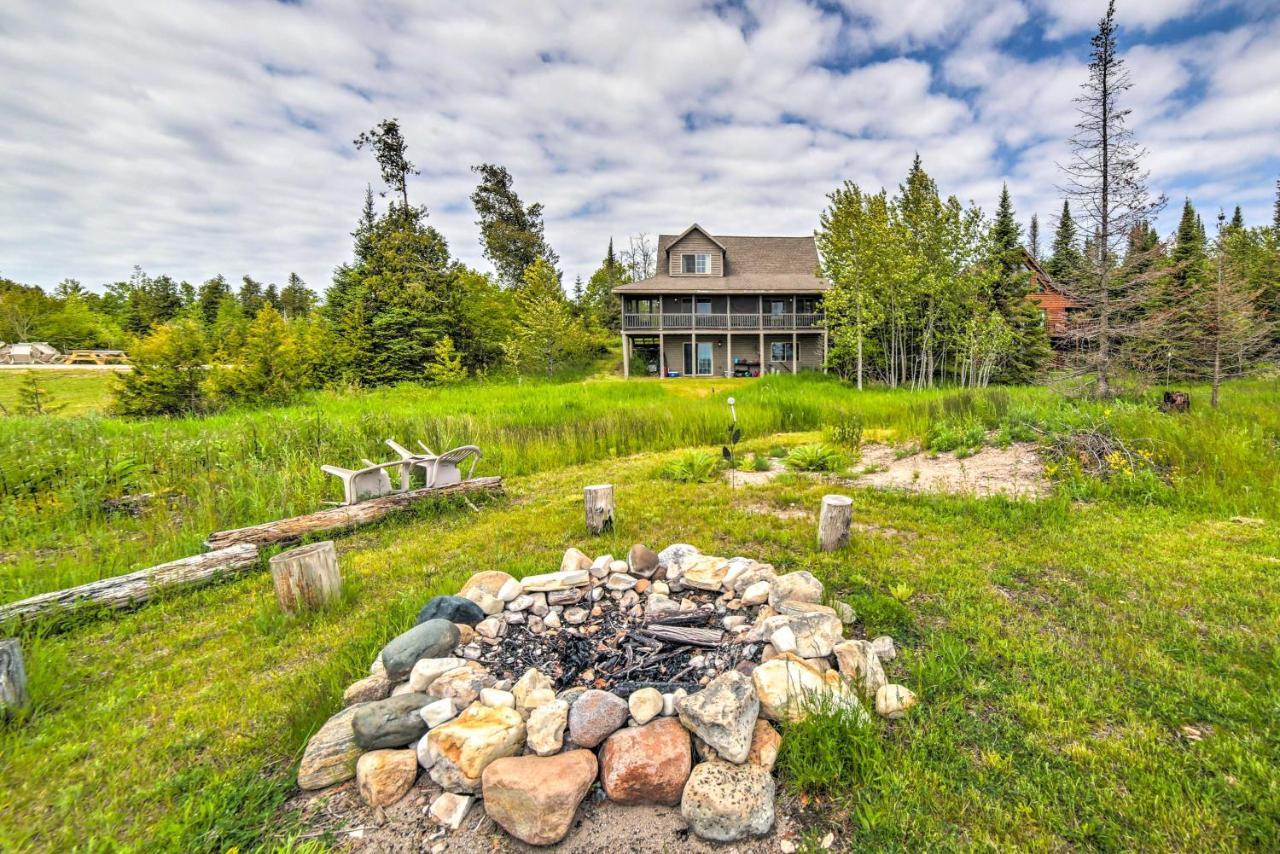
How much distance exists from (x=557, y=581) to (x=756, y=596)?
1.22 meters

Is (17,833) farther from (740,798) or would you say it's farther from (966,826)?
(966,826)

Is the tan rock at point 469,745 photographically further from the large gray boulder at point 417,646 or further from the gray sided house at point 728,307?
the gray sided house at point 728,307

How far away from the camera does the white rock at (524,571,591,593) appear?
302 cm

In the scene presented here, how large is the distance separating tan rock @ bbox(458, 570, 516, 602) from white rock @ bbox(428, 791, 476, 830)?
1.27m

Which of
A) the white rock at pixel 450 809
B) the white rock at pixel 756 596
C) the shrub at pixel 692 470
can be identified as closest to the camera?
the white rock at pixel 450 809

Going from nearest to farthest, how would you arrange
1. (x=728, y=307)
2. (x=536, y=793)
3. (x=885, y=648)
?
1. (x=536, y=793)
2. (x=885, y=648)
3. (x=728, y=307)

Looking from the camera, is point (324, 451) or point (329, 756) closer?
point (329, 756)

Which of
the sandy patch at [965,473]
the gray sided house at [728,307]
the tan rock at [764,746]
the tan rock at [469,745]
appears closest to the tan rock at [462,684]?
the tan rock at [469,745]

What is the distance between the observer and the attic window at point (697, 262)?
22.9 meters

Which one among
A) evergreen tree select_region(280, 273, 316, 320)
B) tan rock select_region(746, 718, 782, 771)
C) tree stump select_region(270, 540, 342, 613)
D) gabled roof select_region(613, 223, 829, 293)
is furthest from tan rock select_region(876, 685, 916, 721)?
evergreen tree select_region(280, 273, 316, 320)

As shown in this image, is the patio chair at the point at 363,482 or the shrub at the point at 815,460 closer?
the patio chair at the point at 363,482

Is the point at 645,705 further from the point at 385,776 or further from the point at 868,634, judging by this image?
the point at 868,634

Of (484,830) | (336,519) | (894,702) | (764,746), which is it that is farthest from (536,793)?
(336,519)

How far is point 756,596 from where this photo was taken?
2.85m
